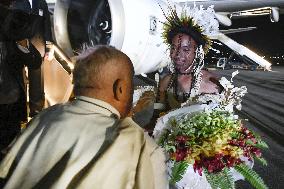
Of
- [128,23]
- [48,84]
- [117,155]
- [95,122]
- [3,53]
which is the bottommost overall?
[48,84]

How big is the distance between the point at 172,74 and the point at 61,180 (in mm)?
3131

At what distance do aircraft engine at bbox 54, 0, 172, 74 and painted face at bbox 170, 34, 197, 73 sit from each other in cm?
208

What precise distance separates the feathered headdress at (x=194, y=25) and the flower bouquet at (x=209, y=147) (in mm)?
1351

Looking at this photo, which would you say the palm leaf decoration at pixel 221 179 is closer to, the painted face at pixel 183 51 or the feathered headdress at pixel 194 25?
the painted face at pixel 183 51

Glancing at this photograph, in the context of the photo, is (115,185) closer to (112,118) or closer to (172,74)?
(112,118)

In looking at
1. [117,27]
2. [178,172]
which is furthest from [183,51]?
[117,27]

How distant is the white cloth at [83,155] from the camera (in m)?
1.66

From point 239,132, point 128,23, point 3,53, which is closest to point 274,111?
point 128,23

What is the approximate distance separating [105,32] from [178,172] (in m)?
4.62

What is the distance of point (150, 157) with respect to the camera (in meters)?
1.75

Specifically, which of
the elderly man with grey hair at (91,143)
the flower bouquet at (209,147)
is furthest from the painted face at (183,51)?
the elderly man with grey hair at (91,143)

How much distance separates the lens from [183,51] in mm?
4434

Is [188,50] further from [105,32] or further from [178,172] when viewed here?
[105,32]

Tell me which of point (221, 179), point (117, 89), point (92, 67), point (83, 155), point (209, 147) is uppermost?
point (92, 67)
